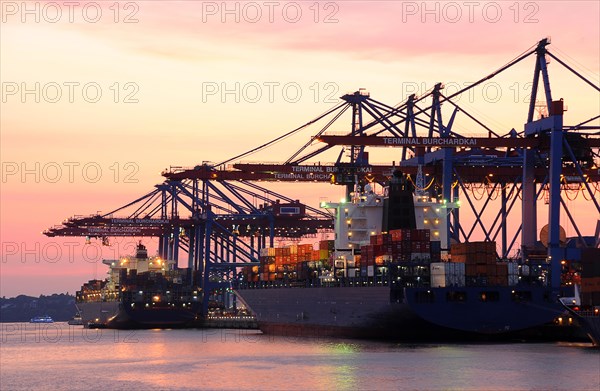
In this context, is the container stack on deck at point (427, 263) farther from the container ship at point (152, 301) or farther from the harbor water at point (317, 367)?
the container ship at point (152, 301)

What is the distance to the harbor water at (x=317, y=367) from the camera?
52.8m

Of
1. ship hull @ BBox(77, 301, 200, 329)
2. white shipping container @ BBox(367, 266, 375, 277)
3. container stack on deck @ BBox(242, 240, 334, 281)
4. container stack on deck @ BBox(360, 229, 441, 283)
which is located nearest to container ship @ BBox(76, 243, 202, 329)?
ship hull @ BBox(77, 301, 200, 329)

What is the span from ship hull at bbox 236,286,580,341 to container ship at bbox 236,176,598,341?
0.07 metres

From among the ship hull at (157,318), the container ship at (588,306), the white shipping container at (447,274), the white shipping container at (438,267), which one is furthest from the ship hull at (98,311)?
the container ship at (588,306)

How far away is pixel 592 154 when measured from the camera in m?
86.4

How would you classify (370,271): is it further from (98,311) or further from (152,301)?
(98,311)

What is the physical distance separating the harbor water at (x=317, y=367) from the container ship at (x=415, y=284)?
182 centimetres

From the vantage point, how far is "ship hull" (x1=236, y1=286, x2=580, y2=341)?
73.4m

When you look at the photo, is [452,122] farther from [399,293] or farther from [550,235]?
[399,293]

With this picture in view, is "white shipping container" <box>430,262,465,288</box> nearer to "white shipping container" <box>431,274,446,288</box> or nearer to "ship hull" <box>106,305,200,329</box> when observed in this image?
"white shipping container" <box>431,274,446,288</box>

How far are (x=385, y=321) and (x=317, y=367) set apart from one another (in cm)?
1556

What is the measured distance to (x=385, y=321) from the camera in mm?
75062

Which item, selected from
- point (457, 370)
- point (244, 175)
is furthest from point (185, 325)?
point (457, 370)

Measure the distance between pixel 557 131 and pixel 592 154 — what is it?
6.54 m
